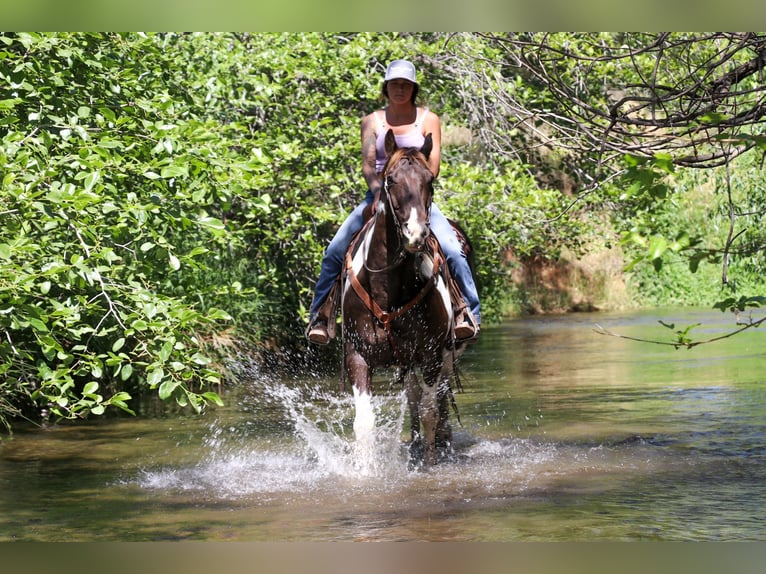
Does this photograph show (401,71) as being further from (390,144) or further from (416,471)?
(416,471)

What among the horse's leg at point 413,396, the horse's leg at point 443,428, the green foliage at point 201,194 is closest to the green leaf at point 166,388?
the green foliage at point 201,194

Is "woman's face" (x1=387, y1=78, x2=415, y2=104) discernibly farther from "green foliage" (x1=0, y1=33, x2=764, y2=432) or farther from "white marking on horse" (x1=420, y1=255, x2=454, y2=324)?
"white marking on horse" (x1=420, y1=255, x2=454, y2=324)

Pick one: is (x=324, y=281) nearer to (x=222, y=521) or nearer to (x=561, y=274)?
(x=222, y=521)

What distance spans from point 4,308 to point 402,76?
323 cm

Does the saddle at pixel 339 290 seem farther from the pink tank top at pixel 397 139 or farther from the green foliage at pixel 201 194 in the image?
the green foliage at pixel 201 194

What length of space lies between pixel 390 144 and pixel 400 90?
2.33 ft

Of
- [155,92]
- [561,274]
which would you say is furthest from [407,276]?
[561,274]

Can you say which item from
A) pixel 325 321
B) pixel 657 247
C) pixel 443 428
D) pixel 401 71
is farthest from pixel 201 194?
pixel 657 247

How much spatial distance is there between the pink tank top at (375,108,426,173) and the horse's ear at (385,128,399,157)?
416mm

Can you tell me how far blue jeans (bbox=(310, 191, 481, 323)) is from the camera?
8805mm

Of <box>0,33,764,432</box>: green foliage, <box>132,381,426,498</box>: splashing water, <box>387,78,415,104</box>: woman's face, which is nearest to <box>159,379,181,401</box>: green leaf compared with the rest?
<box>0,33,764,432</box>: green foliage

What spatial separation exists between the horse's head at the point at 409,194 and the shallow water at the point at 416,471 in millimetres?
1795

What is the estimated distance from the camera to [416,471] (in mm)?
8617
